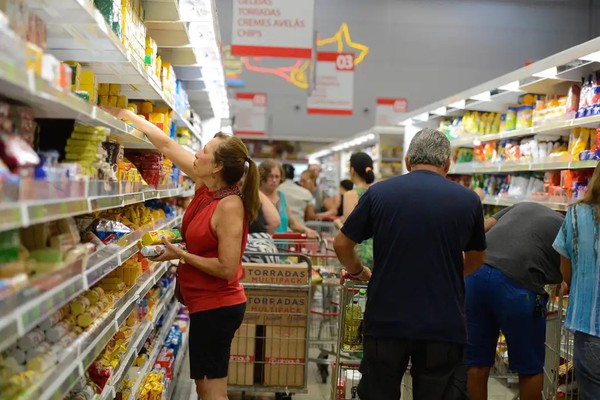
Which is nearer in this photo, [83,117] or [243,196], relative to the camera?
[83,117]

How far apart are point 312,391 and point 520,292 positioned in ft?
7.40

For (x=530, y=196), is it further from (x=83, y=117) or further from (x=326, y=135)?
(x=326, y=135)

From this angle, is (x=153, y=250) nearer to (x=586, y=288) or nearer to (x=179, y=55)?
(x=586, y=288)

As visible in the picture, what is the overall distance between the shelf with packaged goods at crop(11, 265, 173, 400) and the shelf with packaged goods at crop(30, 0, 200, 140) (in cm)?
104

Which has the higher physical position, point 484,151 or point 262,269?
point 484,151

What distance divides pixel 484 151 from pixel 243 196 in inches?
183

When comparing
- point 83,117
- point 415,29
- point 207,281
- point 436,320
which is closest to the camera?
point 83,117

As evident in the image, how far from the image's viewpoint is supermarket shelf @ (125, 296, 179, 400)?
12.7ft

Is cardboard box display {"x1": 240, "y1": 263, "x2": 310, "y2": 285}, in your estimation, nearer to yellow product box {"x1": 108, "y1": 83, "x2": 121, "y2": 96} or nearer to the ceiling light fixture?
yellow product box {"x1": 108, "y1": 83, "x2": 121, "y2": 96}

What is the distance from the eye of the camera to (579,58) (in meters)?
4.88

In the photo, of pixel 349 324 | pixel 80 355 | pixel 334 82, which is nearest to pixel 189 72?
pixel 349 324

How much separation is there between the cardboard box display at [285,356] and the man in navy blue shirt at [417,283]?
166 centimetres

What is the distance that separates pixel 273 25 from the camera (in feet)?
30.0

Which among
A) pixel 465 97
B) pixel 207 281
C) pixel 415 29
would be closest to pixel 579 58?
pixel 465 97
